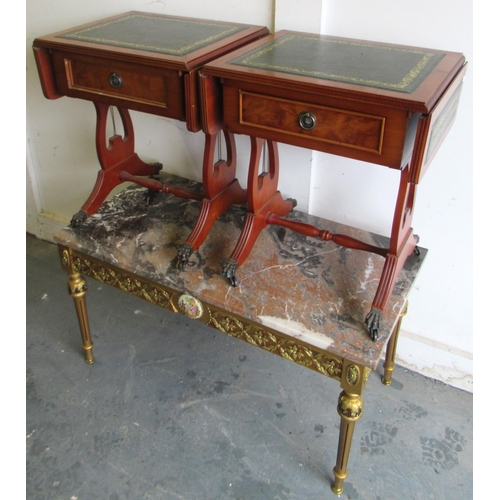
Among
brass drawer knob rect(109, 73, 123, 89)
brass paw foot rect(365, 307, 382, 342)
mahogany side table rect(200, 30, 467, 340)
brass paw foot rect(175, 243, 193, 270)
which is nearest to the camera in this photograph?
mahogany side table rect(200, 30, 467, 340)

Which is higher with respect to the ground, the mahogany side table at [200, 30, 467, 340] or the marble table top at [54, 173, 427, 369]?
the mahogany side table at [200, 30, 467, 340]

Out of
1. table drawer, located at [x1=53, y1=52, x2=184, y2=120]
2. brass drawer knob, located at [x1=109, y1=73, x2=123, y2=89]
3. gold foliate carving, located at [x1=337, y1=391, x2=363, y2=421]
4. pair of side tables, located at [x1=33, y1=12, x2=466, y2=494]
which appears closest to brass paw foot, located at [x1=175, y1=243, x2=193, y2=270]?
pair of side tables, located at [x1=33, y1=12, x2=466, y2=494]

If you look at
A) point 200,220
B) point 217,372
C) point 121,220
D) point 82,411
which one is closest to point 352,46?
point 200,220

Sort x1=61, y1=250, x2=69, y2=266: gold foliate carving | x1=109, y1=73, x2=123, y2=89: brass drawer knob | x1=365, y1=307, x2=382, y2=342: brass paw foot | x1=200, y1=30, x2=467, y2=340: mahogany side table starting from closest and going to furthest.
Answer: x1=200, y1=30, x2=467, y2=340: mahogany side table → x1=365, y1=307, x2=382, y2=342: brass paw foot → x1=109, y1=73, x2=123, y2=89: brass drawer knob → x1=61, y1=250, x2=69, y2=266: gold foliate carving

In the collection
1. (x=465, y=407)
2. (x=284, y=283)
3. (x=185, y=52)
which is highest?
(x=185, y=52)

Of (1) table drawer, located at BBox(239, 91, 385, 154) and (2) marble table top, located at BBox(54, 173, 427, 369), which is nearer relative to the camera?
(1) table drawer, located at BBox(239, 91, 385, 154)

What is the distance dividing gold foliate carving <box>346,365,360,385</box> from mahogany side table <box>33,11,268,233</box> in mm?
630

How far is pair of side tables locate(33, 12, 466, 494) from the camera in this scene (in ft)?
4.22

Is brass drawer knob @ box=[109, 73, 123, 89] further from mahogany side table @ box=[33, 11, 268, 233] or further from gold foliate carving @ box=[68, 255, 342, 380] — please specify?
gold foliate carving @ box=[68, 255, 342, 380]

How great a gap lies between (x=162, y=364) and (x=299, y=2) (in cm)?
143

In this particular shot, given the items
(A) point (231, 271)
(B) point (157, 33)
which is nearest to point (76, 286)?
(A) point (231, 271)
